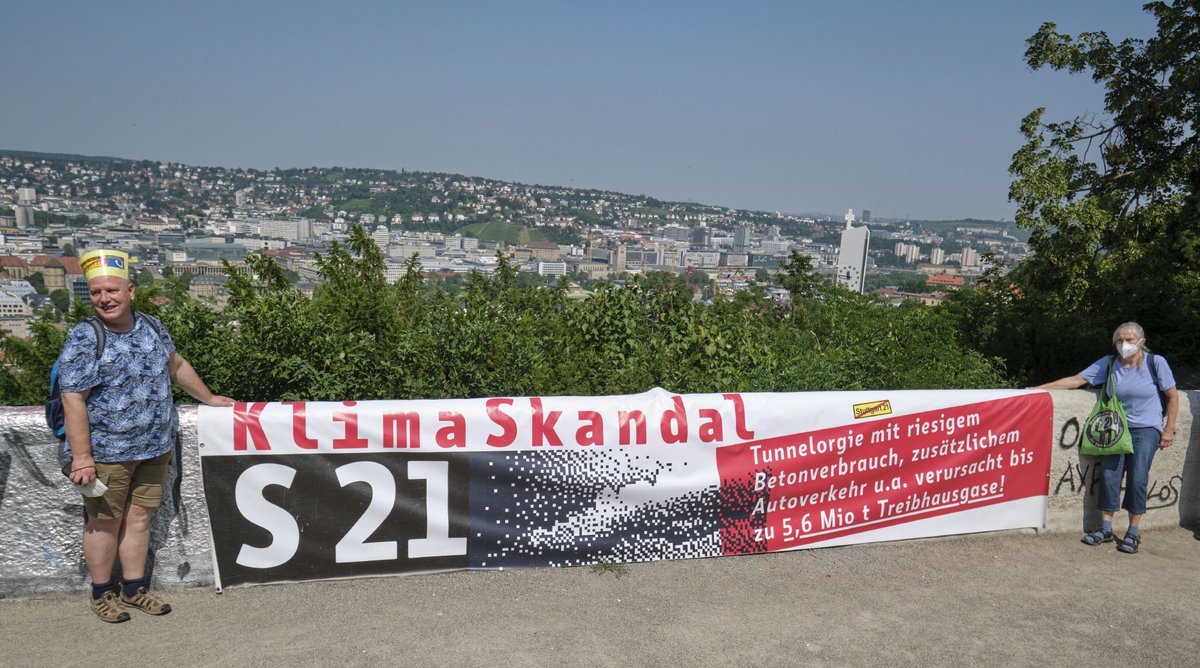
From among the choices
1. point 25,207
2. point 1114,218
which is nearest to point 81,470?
point 1114,218

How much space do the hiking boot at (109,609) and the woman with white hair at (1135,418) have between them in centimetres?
572

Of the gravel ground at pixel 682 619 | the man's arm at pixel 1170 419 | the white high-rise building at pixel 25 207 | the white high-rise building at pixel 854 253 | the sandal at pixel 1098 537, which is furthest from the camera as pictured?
the white high-rise building at pixel 25 207

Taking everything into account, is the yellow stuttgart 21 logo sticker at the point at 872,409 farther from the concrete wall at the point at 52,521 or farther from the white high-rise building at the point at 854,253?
the white high-rise building at the point at 854,253

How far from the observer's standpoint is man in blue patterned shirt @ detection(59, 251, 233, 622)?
374 centimetres

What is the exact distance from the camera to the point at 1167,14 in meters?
11.1

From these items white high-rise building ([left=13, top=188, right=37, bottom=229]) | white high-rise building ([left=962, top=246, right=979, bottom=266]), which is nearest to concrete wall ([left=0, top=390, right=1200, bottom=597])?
white high-rise building ([left=13, top=188, right=37, bottom=229])

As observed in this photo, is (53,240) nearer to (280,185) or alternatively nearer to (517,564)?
(517,564)

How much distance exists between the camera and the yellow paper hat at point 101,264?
3752 mm

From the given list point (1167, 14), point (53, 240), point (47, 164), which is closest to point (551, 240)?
point (53, 240)

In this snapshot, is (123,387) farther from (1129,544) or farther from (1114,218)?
(1114,218)

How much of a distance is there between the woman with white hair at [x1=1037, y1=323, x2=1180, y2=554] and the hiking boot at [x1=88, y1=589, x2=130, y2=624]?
572 cm

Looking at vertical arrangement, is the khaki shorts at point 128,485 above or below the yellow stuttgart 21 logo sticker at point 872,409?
below

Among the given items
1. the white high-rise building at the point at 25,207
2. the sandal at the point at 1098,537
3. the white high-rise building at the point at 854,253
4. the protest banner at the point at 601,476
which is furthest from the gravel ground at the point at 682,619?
the white high-rise building at the point at 25,207

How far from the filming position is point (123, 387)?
3840mm
